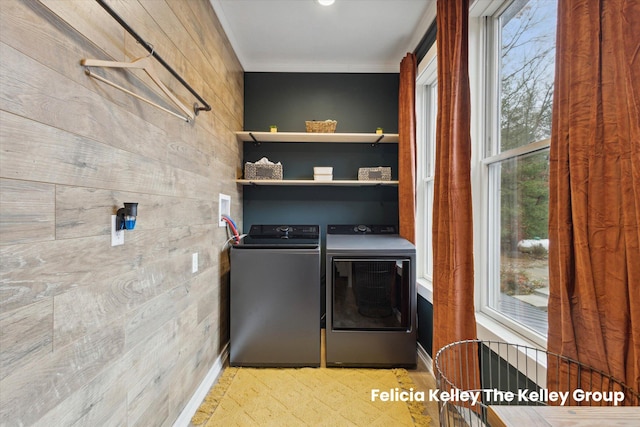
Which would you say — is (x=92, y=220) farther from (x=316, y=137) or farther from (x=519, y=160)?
(x=316, y=137)

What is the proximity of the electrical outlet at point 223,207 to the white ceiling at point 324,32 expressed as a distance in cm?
128

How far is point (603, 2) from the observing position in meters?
0.77

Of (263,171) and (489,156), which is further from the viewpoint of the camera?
(263,171)

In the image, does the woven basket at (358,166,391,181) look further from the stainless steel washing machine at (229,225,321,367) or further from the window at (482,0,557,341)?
the window at (482,0,557,341)

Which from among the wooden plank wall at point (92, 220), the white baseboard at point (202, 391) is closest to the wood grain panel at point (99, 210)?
the wooden plank wall at point (92, 220)

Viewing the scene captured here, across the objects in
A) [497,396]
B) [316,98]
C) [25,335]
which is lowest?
[497,396]

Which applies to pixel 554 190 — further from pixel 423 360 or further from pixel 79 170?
pixel 423 360

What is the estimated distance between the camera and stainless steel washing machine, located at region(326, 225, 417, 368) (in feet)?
6.84

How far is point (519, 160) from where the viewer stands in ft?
4.49

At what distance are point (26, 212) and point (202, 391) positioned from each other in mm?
1523

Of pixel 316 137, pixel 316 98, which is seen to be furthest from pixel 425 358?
pixel 316 98

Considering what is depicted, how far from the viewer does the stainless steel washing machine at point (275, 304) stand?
212 cm

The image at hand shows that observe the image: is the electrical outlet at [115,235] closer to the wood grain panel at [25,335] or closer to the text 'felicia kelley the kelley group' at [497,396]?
the wood grain panel at [25,335]

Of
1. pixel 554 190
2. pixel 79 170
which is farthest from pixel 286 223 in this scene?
pixel 554 190
